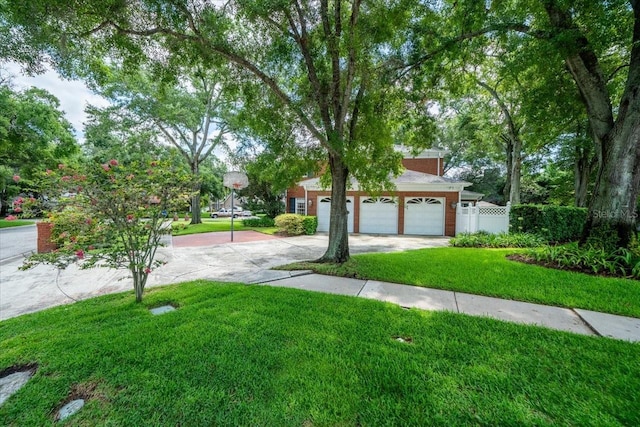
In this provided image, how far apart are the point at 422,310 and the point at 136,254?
14.0 feet

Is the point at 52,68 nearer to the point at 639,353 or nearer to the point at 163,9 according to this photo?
the point at 163,9

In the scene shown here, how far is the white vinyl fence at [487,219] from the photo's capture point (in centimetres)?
1064

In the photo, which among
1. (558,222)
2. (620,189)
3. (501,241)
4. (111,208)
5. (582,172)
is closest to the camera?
(111,208)

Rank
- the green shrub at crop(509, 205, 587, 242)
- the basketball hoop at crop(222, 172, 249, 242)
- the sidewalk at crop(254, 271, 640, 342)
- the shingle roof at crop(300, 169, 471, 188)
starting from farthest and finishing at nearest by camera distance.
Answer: the basketball hoop at crop(222, 172, 249, 242) < the shingle roof at crop(300, 169, 471, 188) < the green shrub at crop(509, 205, 587, 242) < the sidewalk at crop(254, 271, 640, 342)

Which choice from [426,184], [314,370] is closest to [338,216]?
[314,370]

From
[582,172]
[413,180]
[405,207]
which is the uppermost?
[582,172]

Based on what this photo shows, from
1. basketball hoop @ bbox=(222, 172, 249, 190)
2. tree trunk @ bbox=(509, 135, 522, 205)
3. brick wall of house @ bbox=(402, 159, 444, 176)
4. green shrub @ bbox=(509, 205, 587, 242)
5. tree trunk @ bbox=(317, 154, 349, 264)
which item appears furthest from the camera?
brick wall of house @ bbox=(402, 159, 444, 176)

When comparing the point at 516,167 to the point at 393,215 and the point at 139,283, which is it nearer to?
the point at 393,215

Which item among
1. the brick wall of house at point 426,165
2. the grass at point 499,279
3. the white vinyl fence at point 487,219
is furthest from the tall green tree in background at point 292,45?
the brick wall of house at point 426,165

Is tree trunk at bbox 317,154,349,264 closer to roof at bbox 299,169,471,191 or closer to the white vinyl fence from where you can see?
roof at bbox 299,169,471,191

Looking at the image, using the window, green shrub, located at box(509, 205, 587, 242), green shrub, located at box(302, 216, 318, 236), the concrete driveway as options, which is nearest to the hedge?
green shrub, located at box(302, 216, 318, 236)

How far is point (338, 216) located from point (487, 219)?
27.0 feet

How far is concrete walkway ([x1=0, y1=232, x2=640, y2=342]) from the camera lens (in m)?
3.28

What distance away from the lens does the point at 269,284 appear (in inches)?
188
